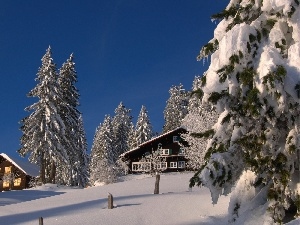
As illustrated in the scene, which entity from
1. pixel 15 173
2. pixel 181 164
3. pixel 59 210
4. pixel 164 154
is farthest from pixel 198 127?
pixel 15 173

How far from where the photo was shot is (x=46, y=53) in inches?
2063

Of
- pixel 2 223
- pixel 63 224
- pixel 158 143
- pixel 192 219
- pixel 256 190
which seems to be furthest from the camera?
pixel 158 143

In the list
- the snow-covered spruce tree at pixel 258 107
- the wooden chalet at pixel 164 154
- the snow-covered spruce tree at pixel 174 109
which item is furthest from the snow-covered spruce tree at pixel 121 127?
the snow-covered spruce tree at pixel 258 107

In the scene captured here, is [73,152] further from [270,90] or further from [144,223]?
[270,90]

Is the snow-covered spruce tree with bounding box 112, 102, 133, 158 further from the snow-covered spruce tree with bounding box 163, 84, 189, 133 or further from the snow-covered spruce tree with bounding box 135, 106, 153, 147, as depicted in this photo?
the snow-covered spruce tree with bounding box 163, 84, 189, 133

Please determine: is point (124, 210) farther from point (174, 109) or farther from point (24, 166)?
point (174, 109)

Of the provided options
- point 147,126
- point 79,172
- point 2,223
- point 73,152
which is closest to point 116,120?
point 147,126

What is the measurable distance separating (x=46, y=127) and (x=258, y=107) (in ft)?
130

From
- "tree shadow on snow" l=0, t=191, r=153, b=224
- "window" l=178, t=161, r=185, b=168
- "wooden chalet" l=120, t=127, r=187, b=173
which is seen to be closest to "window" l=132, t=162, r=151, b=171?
"wooden chalet" l=120, t=127, r=187, b=173

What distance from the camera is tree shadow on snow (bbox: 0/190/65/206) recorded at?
37.7 m

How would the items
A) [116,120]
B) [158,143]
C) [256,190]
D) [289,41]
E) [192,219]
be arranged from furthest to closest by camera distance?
[116,120] < [158,143] < [192,219] < [256,190] < [289,41]

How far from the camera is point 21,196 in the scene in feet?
131

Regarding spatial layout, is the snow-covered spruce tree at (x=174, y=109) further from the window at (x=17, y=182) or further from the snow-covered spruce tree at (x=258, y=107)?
the snow-covered spruce tree at (x=258, y=107)

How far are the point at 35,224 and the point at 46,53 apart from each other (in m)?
34.7
